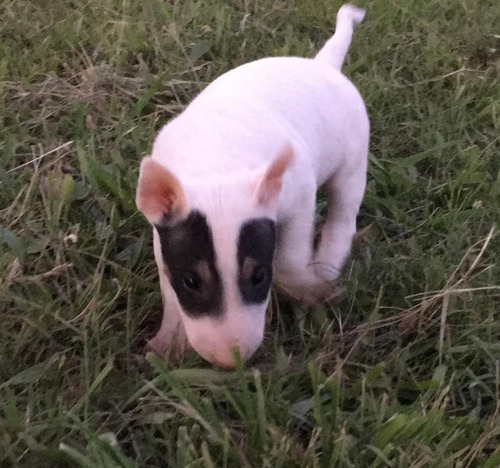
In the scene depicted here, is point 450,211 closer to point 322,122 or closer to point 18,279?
point 322,122

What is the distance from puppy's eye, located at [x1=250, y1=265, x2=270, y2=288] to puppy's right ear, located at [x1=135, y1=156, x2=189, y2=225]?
17cm

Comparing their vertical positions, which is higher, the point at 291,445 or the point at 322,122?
the point at 322,122

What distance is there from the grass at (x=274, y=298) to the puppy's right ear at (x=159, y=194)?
0.30 m

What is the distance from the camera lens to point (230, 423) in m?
1.35

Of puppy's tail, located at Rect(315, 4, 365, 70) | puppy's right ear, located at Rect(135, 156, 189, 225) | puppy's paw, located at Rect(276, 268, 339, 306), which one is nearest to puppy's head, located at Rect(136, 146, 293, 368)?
puppy's right ear, located at Rect(135, 156, 189, 225)

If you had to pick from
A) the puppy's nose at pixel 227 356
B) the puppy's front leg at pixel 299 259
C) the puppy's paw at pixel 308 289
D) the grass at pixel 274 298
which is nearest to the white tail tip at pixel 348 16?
the grass at pixel 274 298

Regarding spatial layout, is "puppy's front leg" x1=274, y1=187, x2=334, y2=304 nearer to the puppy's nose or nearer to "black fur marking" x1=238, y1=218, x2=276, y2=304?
"black fur marking" x1=238, y1=218, x2=276, y2=304

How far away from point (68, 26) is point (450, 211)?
1.60 meters

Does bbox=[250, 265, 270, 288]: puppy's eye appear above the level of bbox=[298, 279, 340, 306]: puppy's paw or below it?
above

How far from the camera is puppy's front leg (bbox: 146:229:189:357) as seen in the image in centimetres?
151

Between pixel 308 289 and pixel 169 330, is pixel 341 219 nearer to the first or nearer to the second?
pixel 308 289

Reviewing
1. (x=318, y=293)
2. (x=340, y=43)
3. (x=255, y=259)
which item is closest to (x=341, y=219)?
(x=318, y=293)

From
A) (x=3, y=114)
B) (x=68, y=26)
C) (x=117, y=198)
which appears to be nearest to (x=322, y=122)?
(x=117, y=198)

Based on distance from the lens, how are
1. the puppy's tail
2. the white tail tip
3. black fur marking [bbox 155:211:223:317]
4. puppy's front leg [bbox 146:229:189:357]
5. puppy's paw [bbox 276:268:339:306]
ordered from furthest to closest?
the white tail tip, the puppy's tail, puppy's paw [bbox 276:268:339:306], puppy's front leg [bbox 146:229:189:357], black fur marking [bbox 155:211:223:317]
